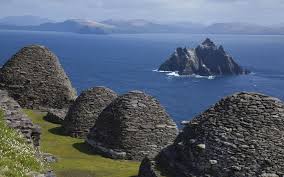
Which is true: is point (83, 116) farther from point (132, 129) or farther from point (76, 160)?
point (76, 160)

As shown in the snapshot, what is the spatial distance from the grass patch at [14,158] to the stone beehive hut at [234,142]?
412 inches

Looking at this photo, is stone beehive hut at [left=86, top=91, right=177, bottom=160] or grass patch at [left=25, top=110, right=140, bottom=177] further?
stone beehive hut at [left=86, top=91, right=177, bottom=160]

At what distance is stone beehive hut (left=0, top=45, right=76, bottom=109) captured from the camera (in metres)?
43.8

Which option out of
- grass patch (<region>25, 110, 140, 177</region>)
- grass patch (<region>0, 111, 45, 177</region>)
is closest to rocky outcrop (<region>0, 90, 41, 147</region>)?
grass patch (<region>0, 111, 45, 177</region>)

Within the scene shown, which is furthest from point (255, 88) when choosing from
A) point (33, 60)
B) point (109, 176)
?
point (109, 176)

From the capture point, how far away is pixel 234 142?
22.5 m

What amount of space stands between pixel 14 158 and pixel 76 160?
17337 mm

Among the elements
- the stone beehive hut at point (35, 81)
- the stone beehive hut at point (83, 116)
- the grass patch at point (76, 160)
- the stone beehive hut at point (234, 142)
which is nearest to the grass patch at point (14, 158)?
the stone beehive hut at point (234, 142)

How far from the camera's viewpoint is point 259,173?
21438 mm

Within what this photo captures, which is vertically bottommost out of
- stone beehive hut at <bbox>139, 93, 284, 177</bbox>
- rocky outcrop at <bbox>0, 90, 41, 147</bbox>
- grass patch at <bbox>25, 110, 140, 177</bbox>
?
grass patch at <bbox>25, 110, 140, 177</bbox>

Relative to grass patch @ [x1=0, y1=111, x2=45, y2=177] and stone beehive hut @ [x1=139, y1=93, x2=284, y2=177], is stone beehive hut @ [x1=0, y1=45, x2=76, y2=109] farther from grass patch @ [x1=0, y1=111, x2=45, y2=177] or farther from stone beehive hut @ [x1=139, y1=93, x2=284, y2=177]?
grass patch @ [x1=0, y1=111, x2=45, y2=177]

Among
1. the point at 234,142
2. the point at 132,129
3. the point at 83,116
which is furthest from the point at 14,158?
the point at 83,116

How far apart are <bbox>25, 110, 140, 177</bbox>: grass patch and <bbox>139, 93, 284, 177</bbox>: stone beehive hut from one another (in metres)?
3.67

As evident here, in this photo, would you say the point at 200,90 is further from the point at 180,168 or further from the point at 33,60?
the point at 180,168
